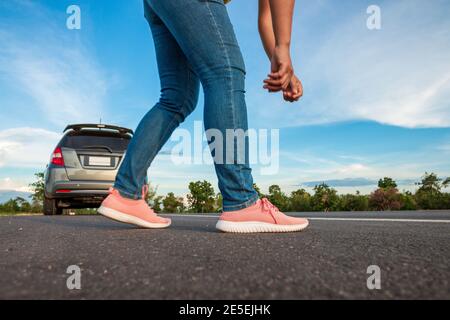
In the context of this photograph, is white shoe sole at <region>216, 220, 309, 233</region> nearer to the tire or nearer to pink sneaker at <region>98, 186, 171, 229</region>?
pink sneaker at <region>98, 186, 171, 229</region>

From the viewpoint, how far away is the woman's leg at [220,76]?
1.97 m

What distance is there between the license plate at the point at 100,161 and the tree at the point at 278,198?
21.1 ft

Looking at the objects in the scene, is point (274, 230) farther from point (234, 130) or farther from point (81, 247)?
point (81, 247)

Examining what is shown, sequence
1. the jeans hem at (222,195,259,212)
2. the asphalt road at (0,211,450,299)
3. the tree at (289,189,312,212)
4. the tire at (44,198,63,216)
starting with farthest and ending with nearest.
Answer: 1. the tree at (289,189,312,212)
2. the tire at (44,198,63,216)
3. the jeans hem at (222,195,259,212)
4. the asphalt road at (0,211,450,299)

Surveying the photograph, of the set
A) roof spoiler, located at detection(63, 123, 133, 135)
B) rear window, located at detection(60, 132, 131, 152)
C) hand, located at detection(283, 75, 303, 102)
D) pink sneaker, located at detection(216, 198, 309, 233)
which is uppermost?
roof spoiler, located at detection(63, 123, 133, 135)

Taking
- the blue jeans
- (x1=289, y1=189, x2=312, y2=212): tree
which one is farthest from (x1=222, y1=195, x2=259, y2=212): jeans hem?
(x1=289, y1=189, x2=312, y2=212): tree

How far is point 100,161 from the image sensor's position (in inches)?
259

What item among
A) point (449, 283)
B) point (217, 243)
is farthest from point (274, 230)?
point (449, 283)

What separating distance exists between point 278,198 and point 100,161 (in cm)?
709

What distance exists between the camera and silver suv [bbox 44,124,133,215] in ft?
21.0

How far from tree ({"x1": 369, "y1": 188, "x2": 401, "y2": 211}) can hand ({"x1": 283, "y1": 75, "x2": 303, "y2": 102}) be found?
8.38 meters

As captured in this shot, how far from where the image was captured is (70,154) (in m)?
6.46

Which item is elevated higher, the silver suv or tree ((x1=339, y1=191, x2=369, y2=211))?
the silver suv
